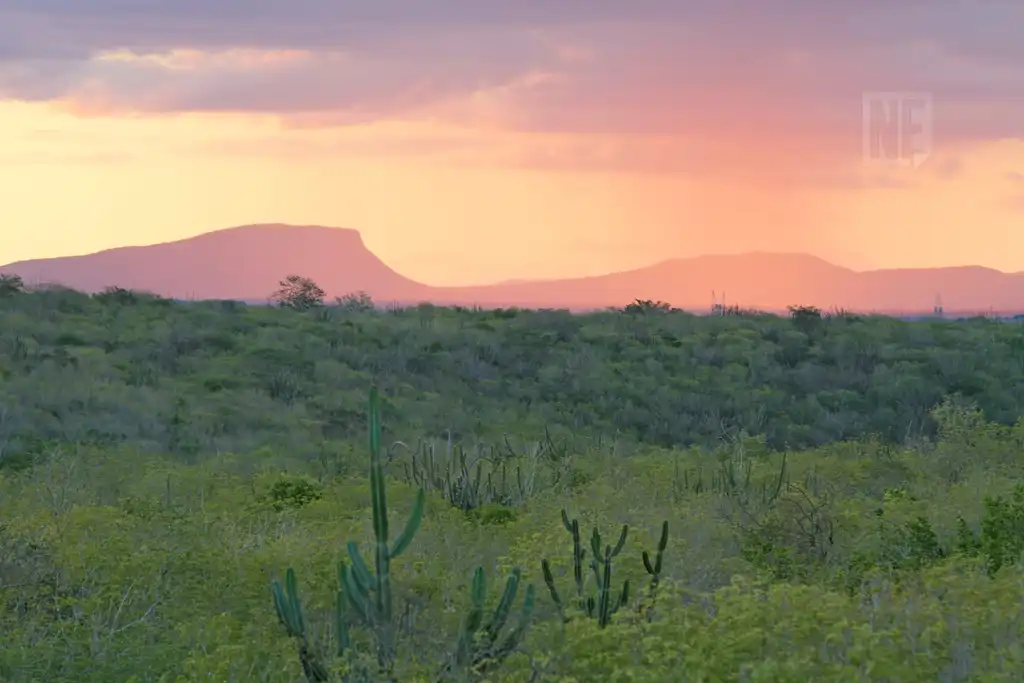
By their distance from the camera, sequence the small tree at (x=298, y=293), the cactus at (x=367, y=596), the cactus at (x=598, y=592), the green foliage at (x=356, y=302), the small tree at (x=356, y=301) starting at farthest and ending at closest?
the small tree at (x=298, y=293) < the small tree at (x=356, y=301) < the green foliage at (x=356, y=302) < the cactus at (x=598, y=592) < the cactus at (x=367, y=596)

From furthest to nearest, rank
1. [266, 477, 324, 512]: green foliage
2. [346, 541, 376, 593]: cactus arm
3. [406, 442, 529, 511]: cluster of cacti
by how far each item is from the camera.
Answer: [406, 442, 529, 511]: cluster of cacti → [266, 477, 324, 512]: green foliage → [346, 541, 376, 593]: cactus arm

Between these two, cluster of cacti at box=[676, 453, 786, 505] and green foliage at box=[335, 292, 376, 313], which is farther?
green foliage at box=[335, 292, 376, 313]

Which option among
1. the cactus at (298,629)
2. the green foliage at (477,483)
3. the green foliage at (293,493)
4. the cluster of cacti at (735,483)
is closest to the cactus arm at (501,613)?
the cactus at (298,629)

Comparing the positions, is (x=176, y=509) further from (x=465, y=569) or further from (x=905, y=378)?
(x=905, y=378)

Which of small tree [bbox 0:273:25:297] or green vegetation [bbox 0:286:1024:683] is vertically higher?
small tree [bbox 0:273:25:297]

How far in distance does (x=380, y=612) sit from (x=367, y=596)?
0.18 meters

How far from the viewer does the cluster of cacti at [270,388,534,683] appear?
751cm

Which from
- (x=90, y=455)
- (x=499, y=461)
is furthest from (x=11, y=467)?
(x=499, y=461)

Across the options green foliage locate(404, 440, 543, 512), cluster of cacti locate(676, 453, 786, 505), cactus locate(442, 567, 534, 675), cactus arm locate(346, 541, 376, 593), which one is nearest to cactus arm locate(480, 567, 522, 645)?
cactus locate(442, 567, 534, 675)

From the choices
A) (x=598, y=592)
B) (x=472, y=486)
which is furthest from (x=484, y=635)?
(x=472, y=486)

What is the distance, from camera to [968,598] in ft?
26.5

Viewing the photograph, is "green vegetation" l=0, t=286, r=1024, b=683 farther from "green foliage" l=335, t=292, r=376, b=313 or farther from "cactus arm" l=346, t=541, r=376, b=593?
"green foliage" l=335, t=292, r=376, b=313

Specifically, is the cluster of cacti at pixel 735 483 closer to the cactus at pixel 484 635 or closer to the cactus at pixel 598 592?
the cactus at pixel 598 592

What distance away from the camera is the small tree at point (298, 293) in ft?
136
